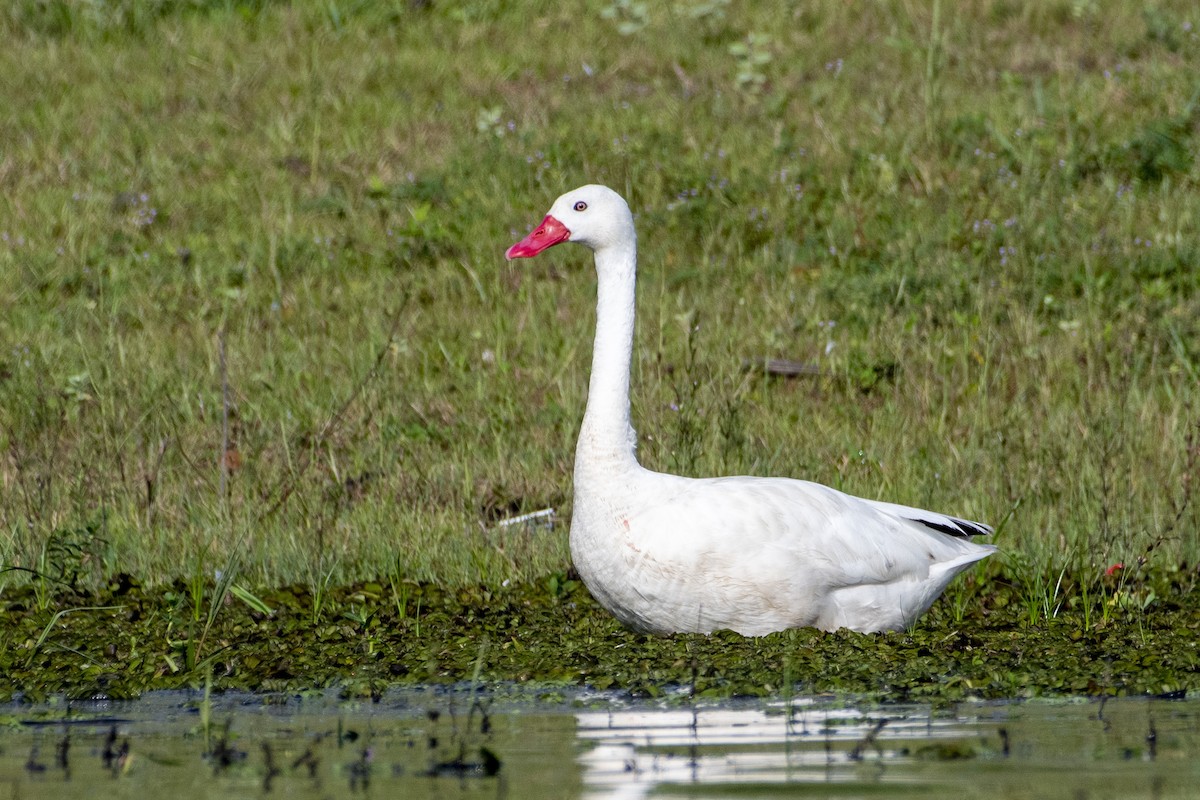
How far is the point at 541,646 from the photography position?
6.69m

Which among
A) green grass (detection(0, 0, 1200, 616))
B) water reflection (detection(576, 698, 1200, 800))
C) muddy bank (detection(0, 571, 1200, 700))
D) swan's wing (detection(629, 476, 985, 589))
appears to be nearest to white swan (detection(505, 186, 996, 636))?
swan's wing (detection(629, 476, 985, 589))

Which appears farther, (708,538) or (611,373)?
(611,373)

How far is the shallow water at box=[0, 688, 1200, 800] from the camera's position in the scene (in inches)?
179

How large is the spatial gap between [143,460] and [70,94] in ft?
23.3

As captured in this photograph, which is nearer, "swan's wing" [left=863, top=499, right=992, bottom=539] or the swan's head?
"swan's wing" [left=863, top=499, right=992, bottom=539]

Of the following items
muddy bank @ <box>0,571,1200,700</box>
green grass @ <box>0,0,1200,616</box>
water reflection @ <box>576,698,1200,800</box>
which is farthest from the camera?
green grass @ <box>0,0,1200,616</box>

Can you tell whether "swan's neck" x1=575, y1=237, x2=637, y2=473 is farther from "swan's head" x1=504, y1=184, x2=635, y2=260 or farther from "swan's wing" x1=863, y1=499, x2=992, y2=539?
"swan's wing" x1=863, y1=499, x2=992, y2=539

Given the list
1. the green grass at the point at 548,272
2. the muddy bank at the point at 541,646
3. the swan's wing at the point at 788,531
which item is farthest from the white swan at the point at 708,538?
the green grass at the point at 548,272

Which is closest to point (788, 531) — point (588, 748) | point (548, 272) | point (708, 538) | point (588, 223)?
Result: point (708, 538)

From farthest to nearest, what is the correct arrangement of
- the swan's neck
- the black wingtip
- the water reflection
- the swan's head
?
1. the swan's head
2. the black wingtip
3. the swan's neck
4. the water reflection

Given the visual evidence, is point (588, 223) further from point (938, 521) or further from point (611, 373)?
point (938, 521)

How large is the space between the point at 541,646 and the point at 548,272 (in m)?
6.05

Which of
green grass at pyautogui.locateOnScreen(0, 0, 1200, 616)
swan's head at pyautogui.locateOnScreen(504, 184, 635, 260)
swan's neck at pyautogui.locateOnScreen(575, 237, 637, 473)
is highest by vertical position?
swan's head at pyautogui.locateOnScreen(504, 184, 635, 260)

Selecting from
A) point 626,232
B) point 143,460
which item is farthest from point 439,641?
point 143,460
